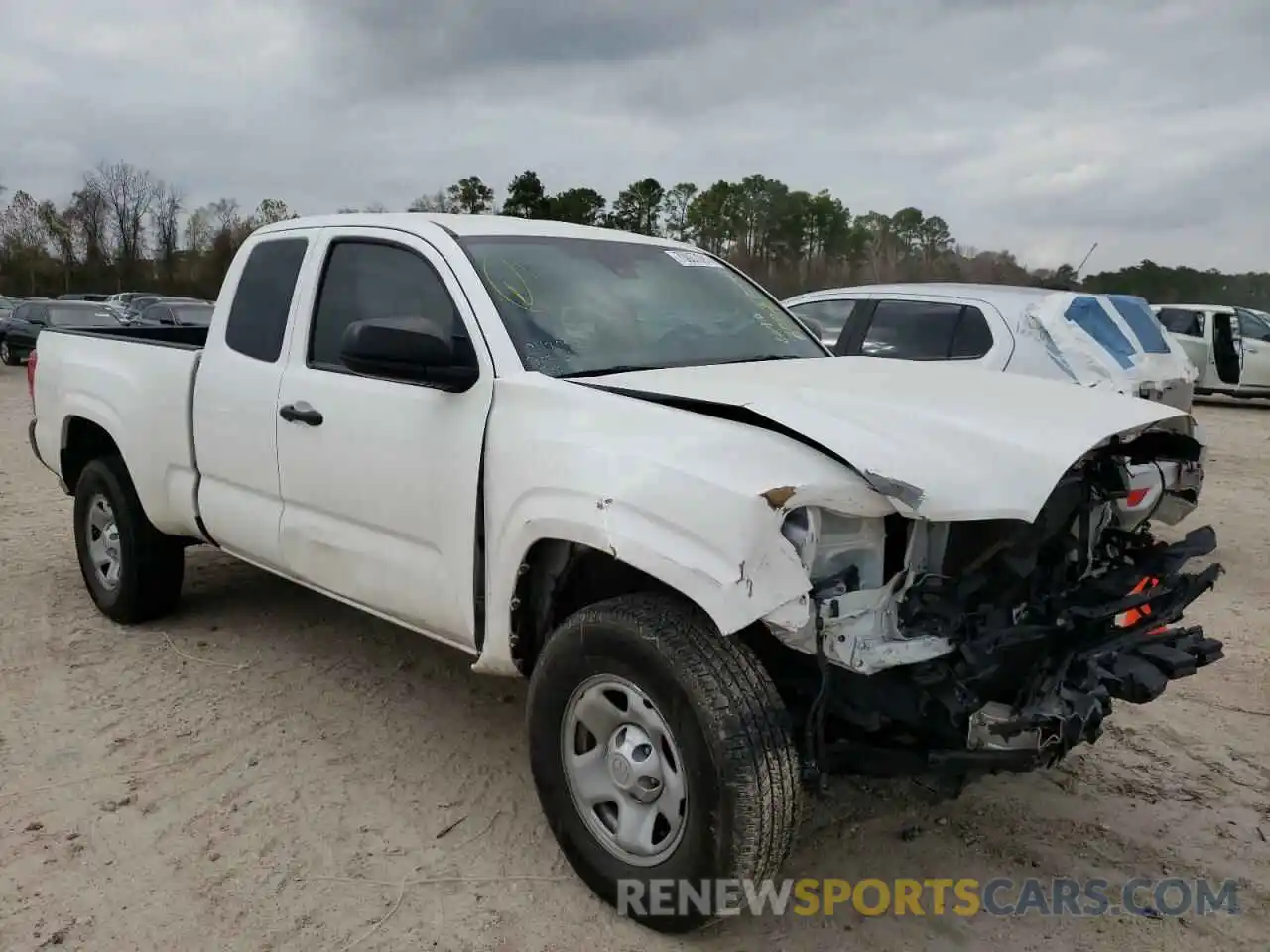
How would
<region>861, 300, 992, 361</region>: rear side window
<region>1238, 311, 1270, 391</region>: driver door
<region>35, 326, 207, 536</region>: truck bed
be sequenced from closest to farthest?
<region>35, 326, 207, 536</region>: truck bed
<region>861, 300, 992, 361</region>: rear side window
<region>1238, 311, 1270, 391</region>: driver door

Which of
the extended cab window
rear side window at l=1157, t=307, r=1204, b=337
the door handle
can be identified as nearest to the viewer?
the extended cab window

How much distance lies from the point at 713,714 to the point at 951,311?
17.6 feet

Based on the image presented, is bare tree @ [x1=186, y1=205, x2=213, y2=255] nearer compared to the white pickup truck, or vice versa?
the white pickup truck

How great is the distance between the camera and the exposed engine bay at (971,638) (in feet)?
8.23

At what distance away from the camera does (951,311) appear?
7.13m

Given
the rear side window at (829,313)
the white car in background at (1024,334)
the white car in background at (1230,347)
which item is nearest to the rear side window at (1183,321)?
the white car in background at (1230,347)

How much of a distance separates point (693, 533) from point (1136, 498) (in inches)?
60.1

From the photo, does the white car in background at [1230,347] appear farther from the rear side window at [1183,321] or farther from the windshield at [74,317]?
the windshield at [74,317]

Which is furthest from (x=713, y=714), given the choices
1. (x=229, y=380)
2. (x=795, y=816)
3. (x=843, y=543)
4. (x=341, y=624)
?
(x=341, y=624)

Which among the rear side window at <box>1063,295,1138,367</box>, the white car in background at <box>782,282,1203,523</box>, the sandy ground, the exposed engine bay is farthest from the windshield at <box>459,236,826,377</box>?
the rear side window at <box>1063,295,1138,367</box>

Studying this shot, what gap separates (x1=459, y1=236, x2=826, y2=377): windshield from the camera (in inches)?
133

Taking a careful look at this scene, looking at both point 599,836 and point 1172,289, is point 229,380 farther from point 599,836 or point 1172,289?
point 1172,289

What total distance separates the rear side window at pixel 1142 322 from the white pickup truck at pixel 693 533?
4273 millimetres

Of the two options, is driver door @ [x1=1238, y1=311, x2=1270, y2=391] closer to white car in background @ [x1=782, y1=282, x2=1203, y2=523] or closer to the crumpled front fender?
white car in background @ [x1=782, y1=282, x2=1203, y2=523]
